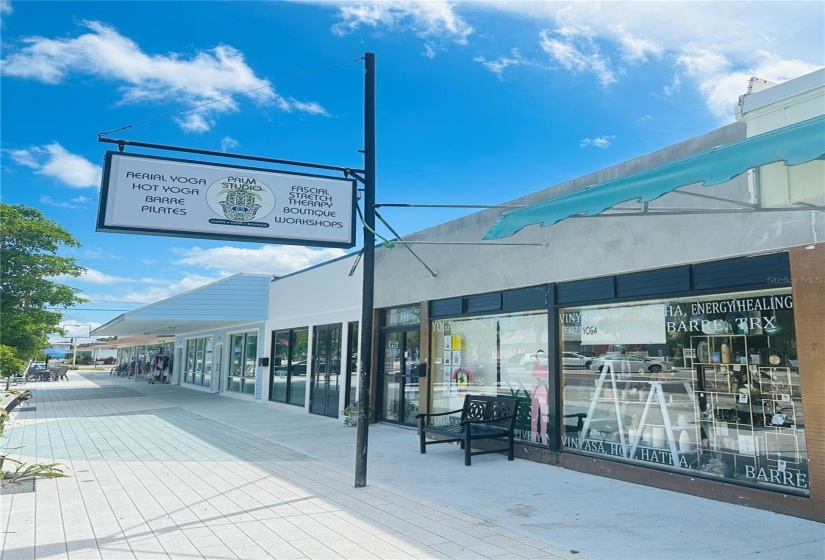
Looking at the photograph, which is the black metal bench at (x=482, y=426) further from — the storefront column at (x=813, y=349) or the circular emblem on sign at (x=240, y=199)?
the circular emblem on sign at (x=240, y=199)

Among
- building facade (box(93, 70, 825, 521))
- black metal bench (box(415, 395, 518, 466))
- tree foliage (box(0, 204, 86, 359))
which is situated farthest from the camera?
tree foliage (box(0, 204, 86, 359))

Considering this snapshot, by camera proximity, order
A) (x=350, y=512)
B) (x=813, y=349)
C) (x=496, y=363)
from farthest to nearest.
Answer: (x=496, y=363) → (x=350, y=512) → (x=813, y=349)

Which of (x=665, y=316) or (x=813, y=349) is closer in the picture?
(x=813, y=349)

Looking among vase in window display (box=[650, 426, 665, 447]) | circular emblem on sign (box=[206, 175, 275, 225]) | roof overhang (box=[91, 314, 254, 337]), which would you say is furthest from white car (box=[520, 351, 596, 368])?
roof overhang (box=[91, 314, 254, 337])

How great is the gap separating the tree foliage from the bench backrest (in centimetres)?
2181

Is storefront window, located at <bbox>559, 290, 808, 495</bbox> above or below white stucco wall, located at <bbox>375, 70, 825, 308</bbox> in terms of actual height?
below

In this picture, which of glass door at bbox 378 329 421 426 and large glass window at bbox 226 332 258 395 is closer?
glass door at bbox 378 329 421 426

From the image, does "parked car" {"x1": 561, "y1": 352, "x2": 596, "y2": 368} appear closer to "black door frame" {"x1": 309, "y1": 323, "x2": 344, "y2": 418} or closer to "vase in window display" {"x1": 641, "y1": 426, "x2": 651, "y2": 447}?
"vase in window display" {"x1": 641, "y1": 426, "x2": 651, "y2": 447}

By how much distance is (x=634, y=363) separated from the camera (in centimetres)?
743

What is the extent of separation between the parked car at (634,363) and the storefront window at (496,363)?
97 cm

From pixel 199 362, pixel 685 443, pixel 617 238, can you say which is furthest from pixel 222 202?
pixel 199 362

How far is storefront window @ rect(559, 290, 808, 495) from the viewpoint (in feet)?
19.1

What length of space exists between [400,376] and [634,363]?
19.1ft

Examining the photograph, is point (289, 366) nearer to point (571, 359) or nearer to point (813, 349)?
point (571, 359)
